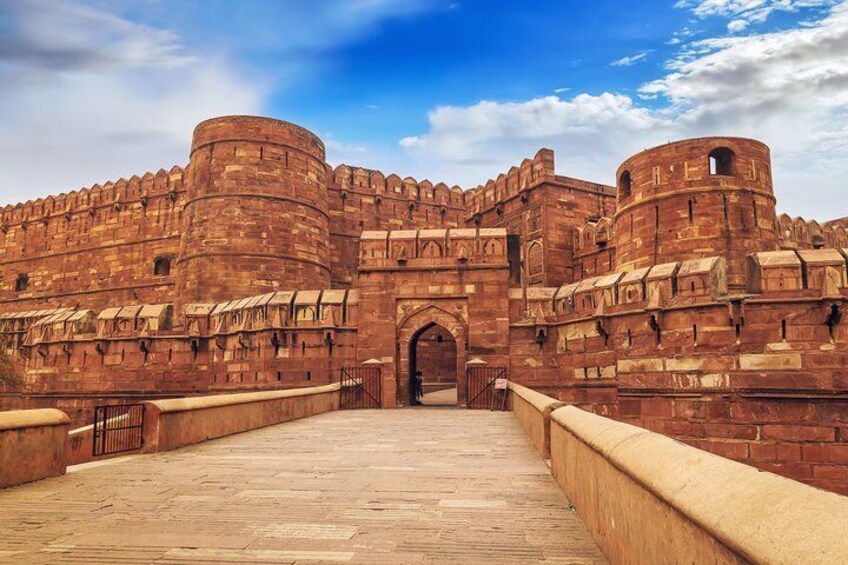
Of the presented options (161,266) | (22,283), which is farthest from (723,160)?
(22,283)

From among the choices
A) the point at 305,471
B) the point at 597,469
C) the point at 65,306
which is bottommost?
the point at 305,471

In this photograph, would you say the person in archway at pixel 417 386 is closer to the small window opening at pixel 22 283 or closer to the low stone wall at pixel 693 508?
the low stone wall at pixel 693 508

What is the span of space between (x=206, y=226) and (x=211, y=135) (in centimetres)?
377

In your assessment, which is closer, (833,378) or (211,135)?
(833,378)

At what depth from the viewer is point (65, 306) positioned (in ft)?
111

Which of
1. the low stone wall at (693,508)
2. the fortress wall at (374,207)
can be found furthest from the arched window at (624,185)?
the low stone wall at (693,508)

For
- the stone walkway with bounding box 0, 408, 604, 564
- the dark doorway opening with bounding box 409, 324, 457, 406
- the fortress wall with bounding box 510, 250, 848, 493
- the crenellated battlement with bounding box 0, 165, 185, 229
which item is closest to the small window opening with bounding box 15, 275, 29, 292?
the crenellated battlement with bounding box 0, 165, 185, 229

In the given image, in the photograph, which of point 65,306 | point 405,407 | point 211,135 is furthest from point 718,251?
point 65,306

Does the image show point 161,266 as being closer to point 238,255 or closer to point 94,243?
point 94,243

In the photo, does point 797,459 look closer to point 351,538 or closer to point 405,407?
point 405,407

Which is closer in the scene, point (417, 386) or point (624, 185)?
point (417, 386)

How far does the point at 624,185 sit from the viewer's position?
823 inches

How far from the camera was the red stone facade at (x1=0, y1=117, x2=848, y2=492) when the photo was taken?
12.1 metres

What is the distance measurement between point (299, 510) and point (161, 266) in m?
29.9
